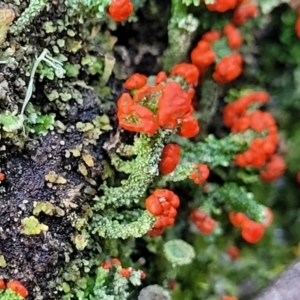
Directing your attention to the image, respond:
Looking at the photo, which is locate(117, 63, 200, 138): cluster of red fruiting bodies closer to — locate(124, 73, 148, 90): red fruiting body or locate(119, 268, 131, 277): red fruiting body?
locate(124, 73, 148, 90): red fruiting body

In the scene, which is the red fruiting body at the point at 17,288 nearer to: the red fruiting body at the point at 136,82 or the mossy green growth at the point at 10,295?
the mossy green growth at the point at 10,295

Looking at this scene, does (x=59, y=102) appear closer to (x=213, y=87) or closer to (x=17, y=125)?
(x=17, y=125)

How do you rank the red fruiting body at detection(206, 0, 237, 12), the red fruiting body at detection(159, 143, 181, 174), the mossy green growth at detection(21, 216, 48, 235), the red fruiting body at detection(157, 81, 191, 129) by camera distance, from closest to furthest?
1. the red fruiting body at detection(157, 81, 191, 129)
2. the mossy green growth at detection(21, 216, 48, 235)
3. the red fruiting body at detection(159, 143, 181, 174)
4. the red fruiting body at detection(206, 0, 237, 12)

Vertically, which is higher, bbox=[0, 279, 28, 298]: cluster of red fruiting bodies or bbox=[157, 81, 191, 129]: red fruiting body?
bbox=[157, 81, 191, 129]: red fruiting body

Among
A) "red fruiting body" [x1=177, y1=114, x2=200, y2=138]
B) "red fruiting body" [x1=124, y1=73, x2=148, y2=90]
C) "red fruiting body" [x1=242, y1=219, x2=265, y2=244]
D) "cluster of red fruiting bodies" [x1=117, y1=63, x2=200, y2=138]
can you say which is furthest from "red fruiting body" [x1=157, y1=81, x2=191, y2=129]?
"red fruiting body" [x1=242, y1=219, x2=265, y2=244]

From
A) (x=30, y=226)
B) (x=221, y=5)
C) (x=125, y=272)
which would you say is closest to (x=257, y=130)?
(x=221, y=5)

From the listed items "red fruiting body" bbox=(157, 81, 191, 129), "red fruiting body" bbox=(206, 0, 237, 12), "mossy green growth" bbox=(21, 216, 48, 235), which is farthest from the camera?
"red fruiting body" bbox=(206, 0, 237, 12)

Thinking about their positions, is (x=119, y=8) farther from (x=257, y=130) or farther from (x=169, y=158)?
(x=257, y=130)
